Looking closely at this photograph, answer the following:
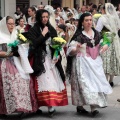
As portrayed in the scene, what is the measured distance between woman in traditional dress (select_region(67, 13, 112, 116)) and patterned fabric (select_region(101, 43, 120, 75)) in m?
2.51

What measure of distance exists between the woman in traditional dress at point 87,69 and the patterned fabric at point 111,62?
2511mm

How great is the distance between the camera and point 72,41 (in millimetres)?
6992

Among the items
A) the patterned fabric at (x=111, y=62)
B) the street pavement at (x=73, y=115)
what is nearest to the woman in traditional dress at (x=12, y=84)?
the street pavement at (x=73, y=115)

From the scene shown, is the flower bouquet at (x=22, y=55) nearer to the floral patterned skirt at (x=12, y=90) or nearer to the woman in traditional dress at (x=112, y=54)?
the floral patterned skirt at (x=12, y=90)

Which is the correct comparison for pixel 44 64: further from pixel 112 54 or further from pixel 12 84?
pixel 112 54

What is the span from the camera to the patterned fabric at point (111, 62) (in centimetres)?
953

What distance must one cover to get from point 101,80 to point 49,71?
78cm

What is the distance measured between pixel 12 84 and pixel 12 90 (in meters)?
0.08

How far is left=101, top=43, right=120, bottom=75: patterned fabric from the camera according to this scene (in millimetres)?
9531

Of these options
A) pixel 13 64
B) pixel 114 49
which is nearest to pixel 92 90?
pixel 13 64

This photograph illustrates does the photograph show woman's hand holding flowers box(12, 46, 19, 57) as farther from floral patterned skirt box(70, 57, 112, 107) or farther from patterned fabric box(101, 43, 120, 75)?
patterned fabric box(101, 43, 120, 75)

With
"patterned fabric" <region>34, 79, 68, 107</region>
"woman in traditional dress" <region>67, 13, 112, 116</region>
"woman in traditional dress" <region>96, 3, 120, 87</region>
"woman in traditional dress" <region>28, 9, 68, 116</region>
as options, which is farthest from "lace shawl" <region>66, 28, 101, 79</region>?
"woman in traditional dress" <region>96, 3, 120, 87</region>

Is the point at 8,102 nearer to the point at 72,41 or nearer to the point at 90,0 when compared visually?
the point at 72,41

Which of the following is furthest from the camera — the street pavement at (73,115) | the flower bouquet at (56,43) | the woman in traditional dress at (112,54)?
the woman in traditional dress at (112,54)
